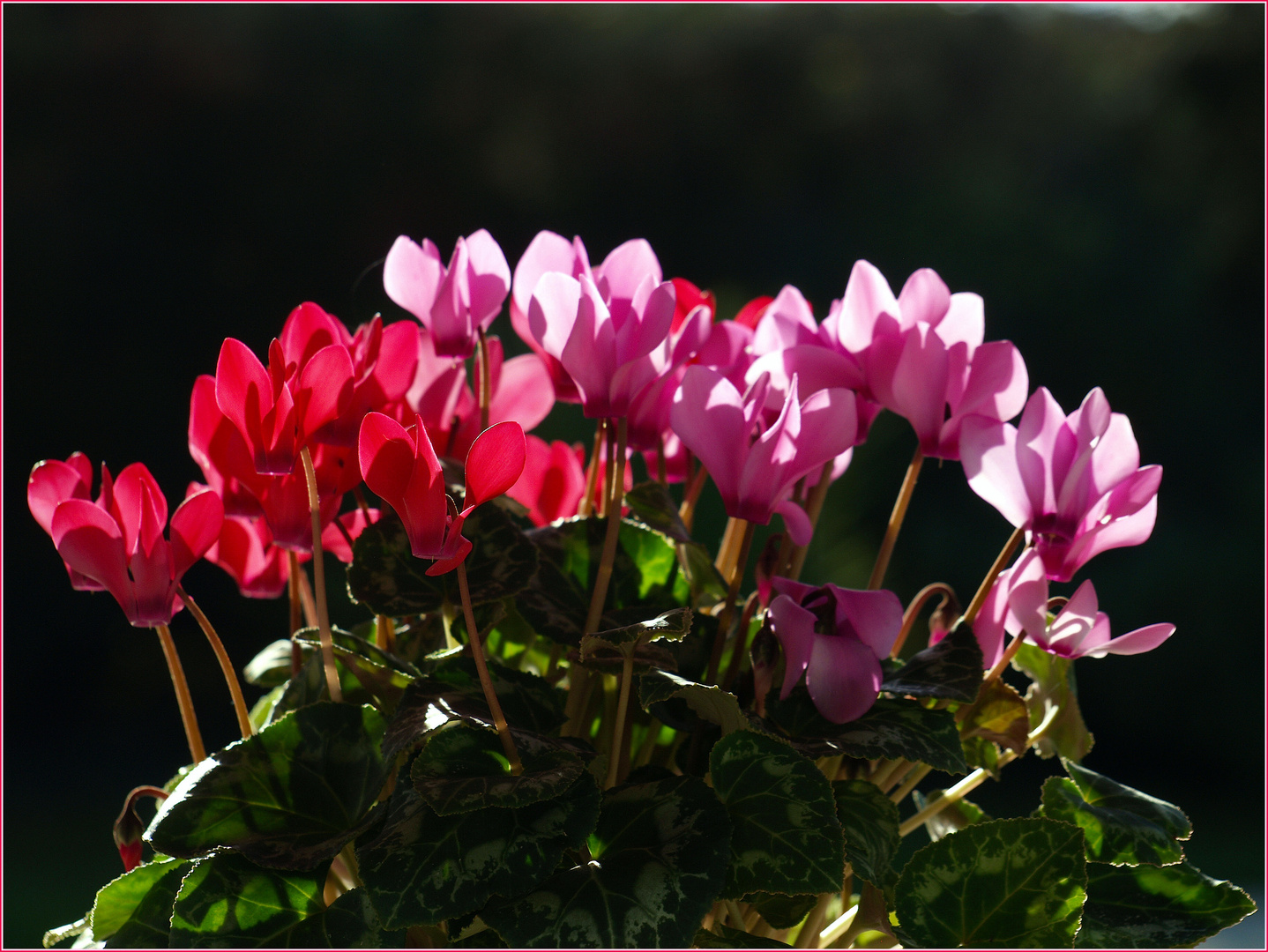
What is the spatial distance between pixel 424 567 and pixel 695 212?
211 centimetres

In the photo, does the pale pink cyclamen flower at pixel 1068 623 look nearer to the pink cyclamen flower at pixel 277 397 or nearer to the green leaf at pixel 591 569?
the green leaf at pixel 591 569

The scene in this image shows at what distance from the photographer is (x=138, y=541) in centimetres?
38

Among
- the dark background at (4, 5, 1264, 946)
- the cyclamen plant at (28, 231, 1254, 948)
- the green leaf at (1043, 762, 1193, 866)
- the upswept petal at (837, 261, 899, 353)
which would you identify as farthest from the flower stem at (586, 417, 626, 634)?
the dark background at (4, 5, 1264, 946)

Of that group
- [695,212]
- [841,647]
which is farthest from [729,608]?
[695,212]

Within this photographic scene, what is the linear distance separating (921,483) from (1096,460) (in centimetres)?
176

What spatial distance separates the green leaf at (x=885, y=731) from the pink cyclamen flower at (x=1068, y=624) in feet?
0.16

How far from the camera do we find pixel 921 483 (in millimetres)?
2104

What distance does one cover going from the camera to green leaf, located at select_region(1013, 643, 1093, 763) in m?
0.52

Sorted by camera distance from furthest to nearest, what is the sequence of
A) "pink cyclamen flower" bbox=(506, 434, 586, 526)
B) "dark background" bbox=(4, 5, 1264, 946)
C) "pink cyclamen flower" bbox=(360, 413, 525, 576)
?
"dark background" bbox=(4, 5, 1264, 946) → "pink cyclamen flower" bbox=(506, 434, 586, 526) → "pink cyclamen flower" bbox=(360, 413, 525, 576)

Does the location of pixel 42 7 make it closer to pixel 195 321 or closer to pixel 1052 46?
pixel 195 321

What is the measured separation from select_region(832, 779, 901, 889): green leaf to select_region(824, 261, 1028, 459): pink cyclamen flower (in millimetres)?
138

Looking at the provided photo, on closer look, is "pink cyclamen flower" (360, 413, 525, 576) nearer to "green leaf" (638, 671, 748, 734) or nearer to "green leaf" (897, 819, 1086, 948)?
"green leaf" (638, 671, 748, 734)

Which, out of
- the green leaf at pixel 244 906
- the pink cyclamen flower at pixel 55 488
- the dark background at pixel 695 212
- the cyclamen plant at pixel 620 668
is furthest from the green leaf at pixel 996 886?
the dark background at pixel 695 212

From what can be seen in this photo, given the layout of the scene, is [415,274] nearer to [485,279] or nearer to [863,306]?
[485,279]
